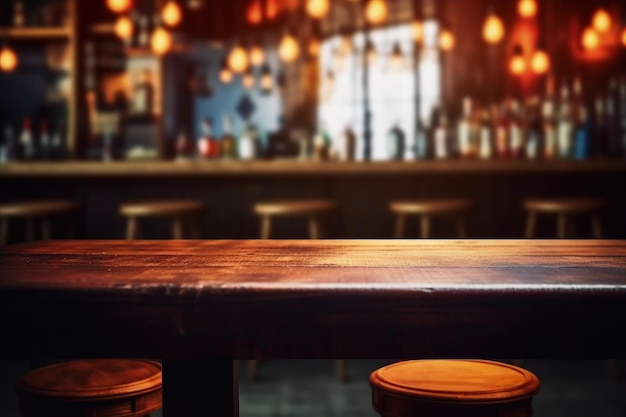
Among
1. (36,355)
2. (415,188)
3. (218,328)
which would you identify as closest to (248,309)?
(218,328)

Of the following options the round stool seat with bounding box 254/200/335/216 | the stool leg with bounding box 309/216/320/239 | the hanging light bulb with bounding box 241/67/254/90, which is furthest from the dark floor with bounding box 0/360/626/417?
the hanging light bulb with bounding box 241/67/254/90

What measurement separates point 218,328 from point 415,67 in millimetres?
6569

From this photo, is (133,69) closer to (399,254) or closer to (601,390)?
(601,390)

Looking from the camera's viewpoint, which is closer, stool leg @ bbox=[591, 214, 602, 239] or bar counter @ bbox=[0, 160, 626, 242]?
stool leg @ bbox=[591, 214, 602, 239]

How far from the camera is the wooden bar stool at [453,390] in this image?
4.49 ft

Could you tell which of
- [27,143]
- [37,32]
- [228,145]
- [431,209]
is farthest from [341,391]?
[37,32]

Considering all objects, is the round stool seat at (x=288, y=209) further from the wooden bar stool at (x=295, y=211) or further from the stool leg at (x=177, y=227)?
the stool leg at (x=177, y=227)

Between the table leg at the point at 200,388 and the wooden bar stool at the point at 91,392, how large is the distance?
0.92ft

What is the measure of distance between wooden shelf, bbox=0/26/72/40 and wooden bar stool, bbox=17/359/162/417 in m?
3.83

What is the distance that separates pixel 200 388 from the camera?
1260mm

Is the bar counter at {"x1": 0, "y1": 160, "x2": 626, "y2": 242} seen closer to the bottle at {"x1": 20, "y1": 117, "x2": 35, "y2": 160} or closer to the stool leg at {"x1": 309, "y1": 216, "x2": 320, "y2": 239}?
the stool leg at {"x1": 309, "y1": 216, "x2": 320, "y2": 239}

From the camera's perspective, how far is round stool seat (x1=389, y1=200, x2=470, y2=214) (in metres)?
3.62

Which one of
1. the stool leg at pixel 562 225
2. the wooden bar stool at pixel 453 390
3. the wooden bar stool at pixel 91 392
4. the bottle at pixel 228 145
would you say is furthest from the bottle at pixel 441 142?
the wooden bar stool at pixel 91 392

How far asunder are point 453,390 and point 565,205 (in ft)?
7.83
